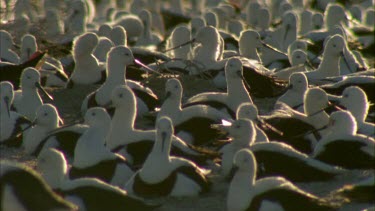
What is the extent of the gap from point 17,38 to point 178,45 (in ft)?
9.17

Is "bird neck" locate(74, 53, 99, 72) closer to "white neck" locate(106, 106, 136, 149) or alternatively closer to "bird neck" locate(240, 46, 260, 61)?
"bird neck" locate(240, 46, 260, 61)

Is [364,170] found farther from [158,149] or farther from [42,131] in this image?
[42,131]

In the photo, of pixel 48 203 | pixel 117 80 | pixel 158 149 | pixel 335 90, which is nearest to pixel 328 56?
pixel 335 90

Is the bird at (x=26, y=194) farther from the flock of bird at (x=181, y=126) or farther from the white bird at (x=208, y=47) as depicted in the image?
the white bird at (x=208, y=47)

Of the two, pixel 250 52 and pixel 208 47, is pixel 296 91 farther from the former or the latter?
pixel 250 52

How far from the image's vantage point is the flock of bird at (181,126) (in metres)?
12.8

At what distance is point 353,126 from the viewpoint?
599 inches

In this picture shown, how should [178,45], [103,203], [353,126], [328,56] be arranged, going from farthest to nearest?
[178,45]
[328,56]
[353,126]
[103,203]

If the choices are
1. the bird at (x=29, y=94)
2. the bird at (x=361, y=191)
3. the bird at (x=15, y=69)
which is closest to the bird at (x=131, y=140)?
the bird at (x=29, y=94)

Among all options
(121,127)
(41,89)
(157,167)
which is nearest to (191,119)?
(121,127)

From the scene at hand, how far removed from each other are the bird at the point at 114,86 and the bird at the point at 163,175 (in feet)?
12.2

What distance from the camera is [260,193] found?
42.1 feet

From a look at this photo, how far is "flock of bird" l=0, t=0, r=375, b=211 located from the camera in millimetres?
12836

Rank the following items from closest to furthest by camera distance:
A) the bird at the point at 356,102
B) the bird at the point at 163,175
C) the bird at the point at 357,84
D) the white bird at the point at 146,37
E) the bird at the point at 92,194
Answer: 1. the bird at the point at 92,194
2. the bird at the point at 163,175
3. the bird at the point at 356,102
4. the bird at the point at 357,84
5. the white bird at the point at 146,37
